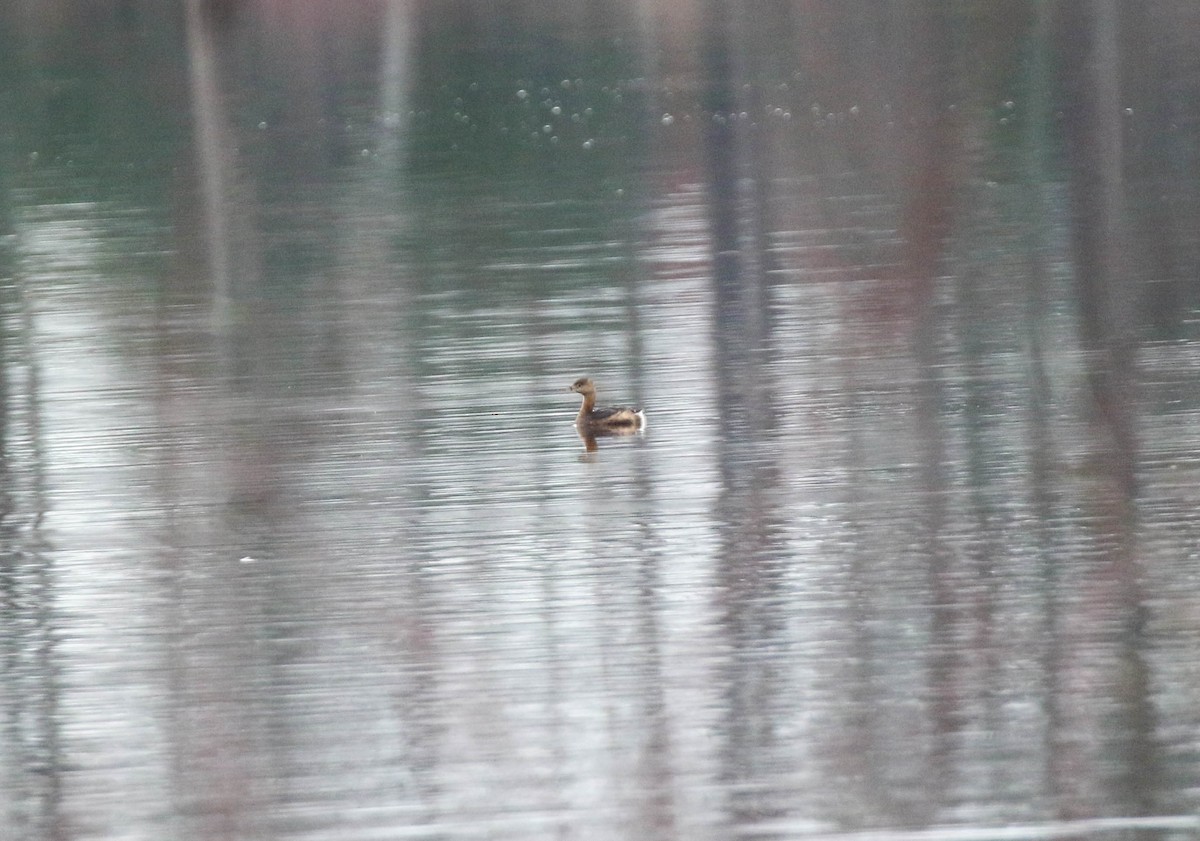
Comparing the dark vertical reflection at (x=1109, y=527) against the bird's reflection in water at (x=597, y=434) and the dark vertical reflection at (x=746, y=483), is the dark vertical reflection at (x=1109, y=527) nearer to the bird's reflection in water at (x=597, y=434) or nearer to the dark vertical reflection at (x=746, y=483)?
the dark vertical reflection at (x=746, y=483)

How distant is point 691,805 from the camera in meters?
6.94

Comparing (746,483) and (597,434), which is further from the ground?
(597,434)

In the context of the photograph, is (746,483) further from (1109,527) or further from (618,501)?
(1109,527)

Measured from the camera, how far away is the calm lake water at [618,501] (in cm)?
727

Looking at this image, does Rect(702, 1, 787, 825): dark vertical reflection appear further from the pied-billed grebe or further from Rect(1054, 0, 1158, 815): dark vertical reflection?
Rect(1054, 0, 1158, 815): dark vertical reflection

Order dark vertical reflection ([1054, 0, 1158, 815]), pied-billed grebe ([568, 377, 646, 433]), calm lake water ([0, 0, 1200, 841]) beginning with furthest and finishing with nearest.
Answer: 1. pied-billed grebe ([568, 377, 646, 433])
2. calm lake water ([0, 0, 1200, 841])
3. dark vertical reflection ([1054, 0, 1158, 815])

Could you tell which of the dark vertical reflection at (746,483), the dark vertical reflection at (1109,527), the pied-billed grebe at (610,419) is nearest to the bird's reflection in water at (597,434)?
the pied-billed grebe at (610,419)

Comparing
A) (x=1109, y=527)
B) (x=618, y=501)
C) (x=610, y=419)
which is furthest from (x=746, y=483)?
(x=1109, y=527)

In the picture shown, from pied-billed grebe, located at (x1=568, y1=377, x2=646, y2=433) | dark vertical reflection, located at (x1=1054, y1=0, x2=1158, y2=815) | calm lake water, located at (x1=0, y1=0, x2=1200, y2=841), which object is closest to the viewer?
dark vertical reflection, located at (x1=1054, y1=0, x2=1158, y2=815)

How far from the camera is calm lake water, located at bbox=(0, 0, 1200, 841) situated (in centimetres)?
727

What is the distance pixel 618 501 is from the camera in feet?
34.7

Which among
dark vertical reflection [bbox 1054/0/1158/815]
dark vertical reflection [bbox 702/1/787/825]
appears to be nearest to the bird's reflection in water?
dark vertical reflection [bbox 702/1/787/825]

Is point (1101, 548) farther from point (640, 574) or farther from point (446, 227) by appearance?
point (446, 227)

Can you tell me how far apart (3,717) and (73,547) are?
7.55 feet
